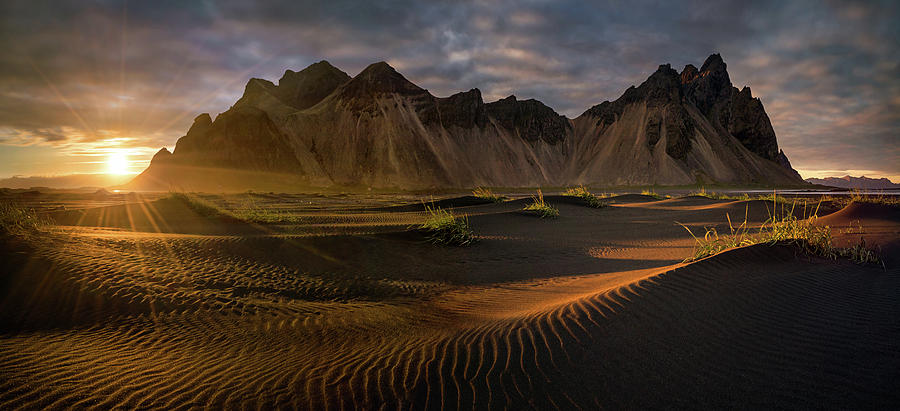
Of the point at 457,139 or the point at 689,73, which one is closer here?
the point at 457,139

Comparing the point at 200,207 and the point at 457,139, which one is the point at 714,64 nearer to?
the point at 457,139

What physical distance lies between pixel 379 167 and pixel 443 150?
479 inches

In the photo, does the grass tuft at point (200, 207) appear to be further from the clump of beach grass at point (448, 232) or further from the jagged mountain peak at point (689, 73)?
the jagged mountain peak at point (689, 73)

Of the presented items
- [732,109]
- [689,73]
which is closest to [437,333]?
[732,109]

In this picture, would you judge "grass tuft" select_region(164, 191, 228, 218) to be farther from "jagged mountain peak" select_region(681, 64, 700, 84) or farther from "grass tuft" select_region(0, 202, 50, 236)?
"jagged mountain peak" select_region(681, 64, 700, 84)

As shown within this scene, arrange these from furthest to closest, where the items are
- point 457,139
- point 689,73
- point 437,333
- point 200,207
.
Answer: point 689,73, point 457,139, point 200,207, point 437,333

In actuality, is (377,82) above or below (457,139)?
above

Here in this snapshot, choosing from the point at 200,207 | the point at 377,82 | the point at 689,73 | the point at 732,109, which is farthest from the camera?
the point at 689,73

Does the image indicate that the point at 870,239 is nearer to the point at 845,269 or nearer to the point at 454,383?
the point at 845,269

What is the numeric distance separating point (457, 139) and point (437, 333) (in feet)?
217

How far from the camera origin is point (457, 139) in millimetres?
68188

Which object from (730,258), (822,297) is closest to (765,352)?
(822,297)

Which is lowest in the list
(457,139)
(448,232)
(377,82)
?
(448,232)

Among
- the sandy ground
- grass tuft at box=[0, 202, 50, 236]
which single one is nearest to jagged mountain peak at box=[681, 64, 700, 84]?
the sandy ground
